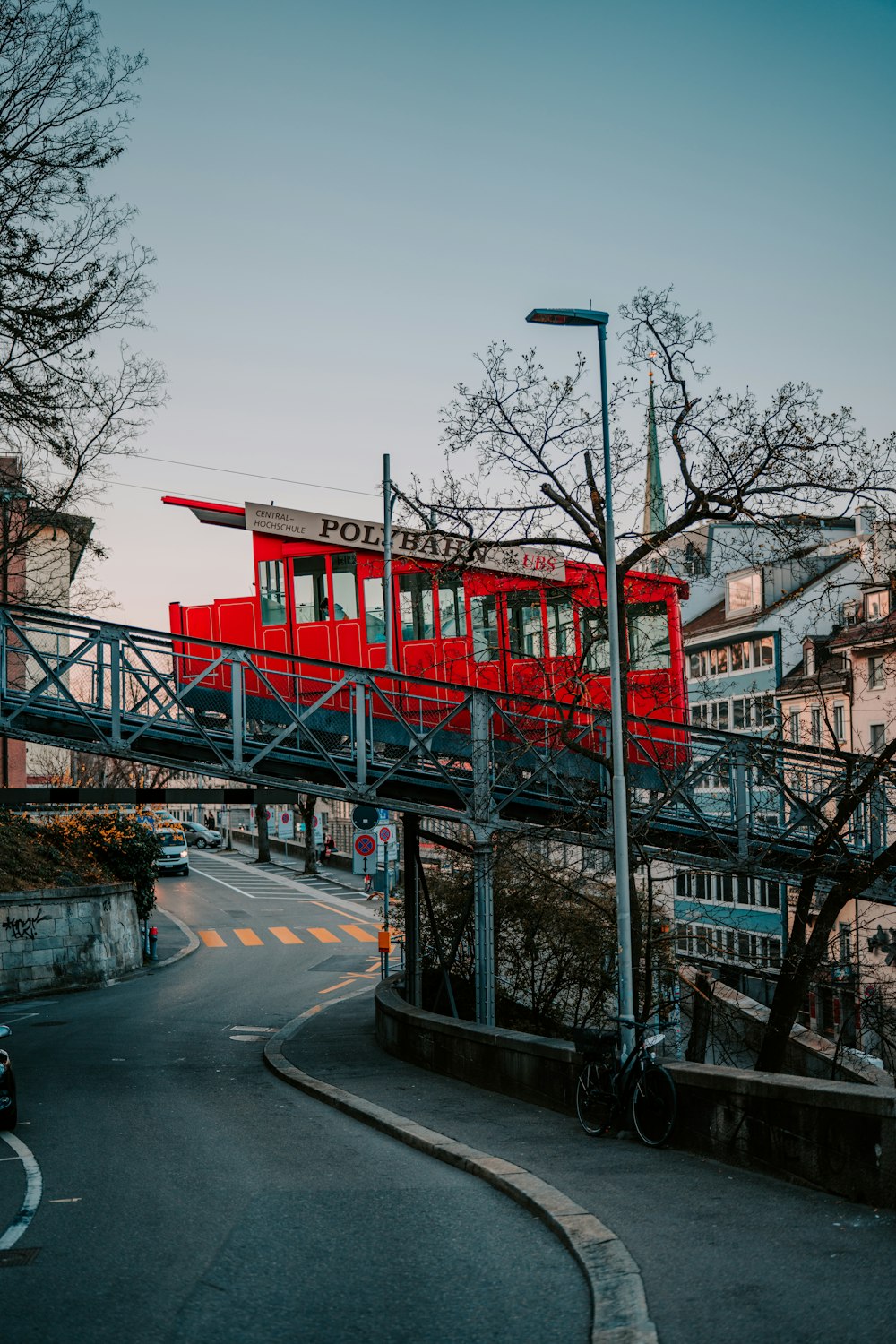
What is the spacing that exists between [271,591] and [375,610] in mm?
1919

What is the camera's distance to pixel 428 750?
65.2ft

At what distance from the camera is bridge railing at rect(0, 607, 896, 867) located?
62.8ft

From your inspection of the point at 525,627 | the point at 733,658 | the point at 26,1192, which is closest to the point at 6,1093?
the point at 26,1192

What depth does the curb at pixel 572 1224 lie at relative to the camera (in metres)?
6.34

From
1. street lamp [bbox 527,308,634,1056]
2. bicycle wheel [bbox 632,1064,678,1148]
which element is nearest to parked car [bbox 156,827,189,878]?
street lamp [bbox 527,308,634,1056]

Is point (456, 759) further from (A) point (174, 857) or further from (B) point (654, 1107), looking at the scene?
(A) point (174, 857)

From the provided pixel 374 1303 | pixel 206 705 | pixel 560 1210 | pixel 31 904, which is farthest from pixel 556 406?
pixel 31 904

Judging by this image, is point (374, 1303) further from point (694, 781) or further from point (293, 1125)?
point (694, 781)

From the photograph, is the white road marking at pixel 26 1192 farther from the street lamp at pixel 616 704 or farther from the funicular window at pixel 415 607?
the funicular window at pixel 415 607

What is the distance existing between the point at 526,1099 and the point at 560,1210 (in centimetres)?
612

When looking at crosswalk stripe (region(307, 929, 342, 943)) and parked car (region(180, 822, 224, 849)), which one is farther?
parked car (region(180, 822, 224, 849))

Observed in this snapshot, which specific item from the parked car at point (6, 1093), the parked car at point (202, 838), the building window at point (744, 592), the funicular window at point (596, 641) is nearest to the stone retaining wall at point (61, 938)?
the funicular window at point (596, 641)

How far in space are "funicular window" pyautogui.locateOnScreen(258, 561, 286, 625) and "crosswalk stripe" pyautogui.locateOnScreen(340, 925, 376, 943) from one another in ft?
83.0

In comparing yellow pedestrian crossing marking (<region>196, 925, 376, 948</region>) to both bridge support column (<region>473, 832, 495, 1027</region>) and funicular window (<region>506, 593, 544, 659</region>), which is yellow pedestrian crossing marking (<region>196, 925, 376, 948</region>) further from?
bridge support column (<region>473, 832, 495, 1027</region>)
